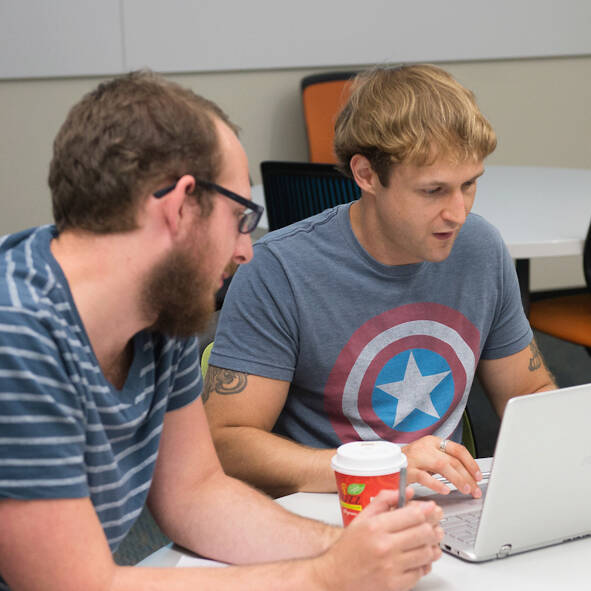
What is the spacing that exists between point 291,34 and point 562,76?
159 cm

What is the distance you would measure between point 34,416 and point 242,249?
1.24ft

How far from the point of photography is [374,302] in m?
1.55

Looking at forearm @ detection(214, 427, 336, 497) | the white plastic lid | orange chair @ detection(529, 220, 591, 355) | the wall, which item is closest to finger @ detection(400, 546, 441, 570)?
the white plastic lid

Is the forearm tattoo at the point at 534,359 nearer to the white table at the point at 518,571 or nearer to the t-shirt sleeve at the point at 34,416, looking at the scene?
the white table at the point at 518,571

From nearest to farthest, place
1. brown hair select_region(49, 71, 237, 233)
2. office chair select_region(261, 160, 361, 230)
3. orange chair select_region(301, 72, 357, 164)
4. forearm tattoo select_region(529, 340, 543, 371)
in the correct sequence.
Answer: brown hair select_region(49, 71, 237, 233)
forearm tattoo select_region(529, 340, 543, 371)
office chair select_region(261, 160, 361, 230)
orange chair select_region(301, 72, 357, 164)

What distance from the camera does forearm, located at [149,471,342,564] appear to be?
1.15 metres

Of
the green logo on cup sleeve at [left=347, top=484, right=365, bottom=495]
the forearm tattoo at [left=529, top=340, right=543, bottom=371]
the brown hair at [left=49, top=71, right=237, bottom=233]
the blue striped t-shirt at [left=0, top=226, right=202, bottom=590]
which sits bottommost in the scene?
the forearm tattoo at [left=529, top=340, right=543, bottom=371]

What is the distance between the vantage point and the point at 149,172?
3.29 ft

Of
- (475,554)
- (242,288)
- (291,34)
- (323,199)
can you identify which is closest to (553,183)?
(323,199)

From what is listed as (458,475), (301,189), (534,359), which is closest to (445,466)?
(458,475)

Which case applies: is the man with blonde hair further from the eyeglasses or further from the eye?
the eyeglasses

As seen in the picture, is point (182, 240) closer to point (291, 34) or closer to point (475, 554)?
point (475, 554)

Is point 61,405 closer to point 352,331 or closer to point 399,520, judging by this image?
point 399,520

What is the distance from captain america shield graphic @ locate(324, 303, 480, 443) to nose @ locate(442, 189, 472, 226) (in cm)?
17
